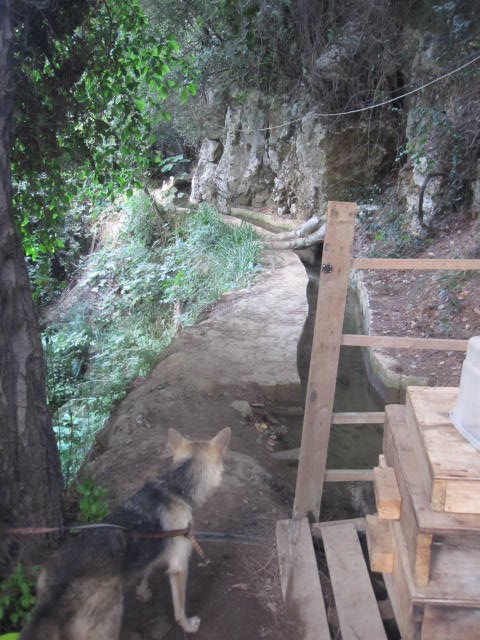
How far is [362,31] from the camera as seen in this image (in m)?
11.5

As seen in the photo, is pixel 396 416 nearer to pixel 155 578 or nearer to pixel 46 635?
pixel 46 635

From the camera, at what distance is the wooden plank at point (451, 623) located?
1.50 meters

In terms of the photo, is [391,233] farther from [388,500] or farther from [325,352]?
[388,500]

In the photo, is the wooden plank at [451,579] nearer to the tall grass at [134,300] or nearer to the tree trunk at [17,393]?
the tree trunk at [17,393]

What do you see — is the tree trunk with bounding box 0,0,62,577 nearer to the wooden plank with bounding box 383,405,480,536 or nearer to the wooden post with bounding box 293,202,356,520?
the wooden post with bounding box 293,202,356,520

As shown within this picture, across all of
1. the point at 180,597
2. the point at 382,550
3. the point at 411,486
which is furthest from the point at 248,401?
the point at 411,486

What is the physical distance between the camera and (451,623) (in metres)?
1.50

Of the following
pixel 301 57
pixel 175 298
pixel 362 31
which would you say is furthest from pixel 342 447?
pixel 301 57

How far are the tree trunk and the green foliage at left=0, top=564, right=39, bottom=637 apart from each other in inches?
4.5

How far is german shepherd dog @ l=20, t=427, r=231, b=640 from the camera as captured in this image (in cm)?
192

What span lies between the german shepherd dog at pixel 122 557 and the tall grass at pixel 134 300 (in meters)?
2.80

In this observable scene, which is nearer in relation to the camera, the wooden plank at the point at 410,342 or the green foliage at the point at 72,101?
the wooden plank at the point at 410,342

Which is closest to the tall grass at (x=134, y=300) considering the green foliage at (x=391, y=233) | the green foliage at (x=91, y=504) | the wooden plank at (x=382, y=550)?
the green foliage at (x=91, y=504)

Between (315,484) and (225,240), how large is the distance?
8.55 meters
